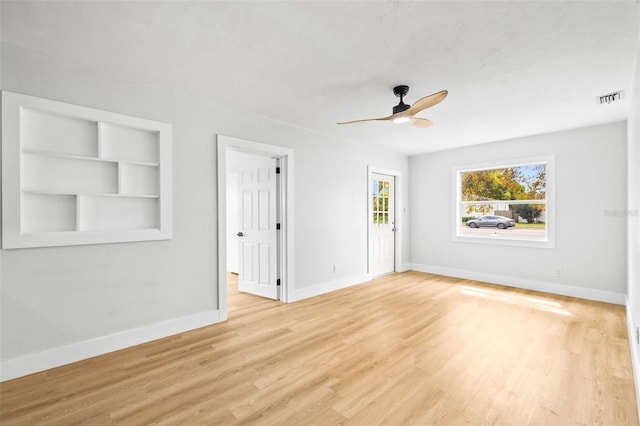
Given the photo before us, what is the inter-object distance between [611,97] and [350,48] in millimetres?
3065

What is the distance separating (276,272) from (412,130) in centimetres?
300

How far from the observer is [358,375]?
→ 2301mm

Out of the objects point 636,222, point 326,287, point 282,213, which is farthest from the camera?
point 326,287

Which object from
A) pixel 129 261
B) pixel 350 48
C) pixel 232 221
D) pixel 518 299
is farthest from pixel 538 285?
pixel 129 261

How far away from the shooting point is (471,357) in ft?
8.46

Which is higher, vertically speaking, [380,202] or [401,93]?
[401,93]

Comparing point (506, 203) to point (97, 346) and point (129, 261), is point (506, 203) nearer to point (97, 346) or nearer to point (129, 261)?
point (129, 261)

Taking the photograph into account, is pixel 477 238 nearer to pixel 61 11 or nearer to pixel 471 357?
pixel 471 357

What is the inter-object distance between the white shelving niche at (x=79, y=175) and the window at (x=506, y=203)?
520cm

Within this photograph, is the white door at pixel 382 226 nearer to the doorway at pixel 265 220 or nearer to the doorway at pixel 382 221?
the doorway at pixel 382 221

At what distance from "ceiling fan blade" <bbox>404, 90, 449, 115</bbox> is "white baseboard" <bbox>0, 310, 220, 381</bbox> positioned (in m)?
3.09

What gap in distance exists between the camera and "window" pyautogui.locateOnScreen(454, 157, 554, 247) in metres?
4.83

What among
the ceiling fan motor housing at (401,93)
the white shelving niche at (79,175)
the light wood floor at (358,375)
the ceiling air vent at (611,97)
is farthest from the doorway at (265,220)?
the ceiling air vent at (611,97)

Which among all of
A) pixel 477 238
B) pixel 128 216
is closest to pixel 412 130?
pixel 477 238
